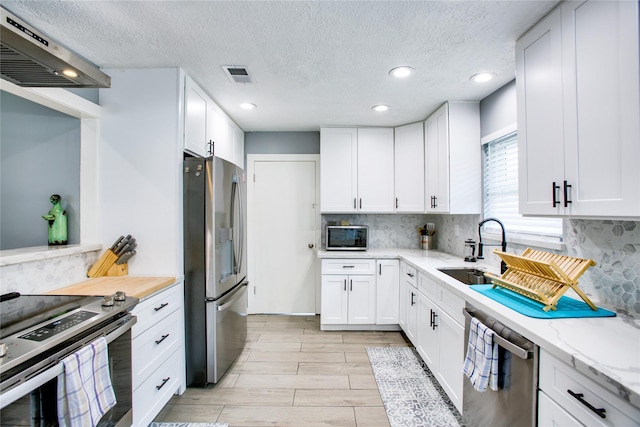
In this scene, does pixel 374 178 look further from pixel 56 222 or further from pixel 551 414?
pixel 56 222

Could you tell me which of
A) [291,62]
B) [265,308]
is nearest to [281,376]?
[265,308]

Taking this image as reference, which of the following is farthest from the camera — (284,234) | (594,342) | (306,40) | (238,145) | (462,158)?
(284,234)

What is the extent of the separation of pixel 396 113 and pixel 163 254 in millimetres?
2582

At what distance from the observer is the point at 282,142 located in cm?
381

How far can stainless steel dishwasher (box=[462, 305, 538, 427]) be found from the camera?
117 centimetres

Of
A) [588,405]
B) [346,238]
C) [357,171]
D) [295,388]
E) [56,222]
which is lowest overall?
[295,388]

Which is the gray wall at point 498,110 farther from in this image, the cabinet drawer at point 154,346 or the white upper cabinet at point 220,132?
the cabinet drawer at point 154,346

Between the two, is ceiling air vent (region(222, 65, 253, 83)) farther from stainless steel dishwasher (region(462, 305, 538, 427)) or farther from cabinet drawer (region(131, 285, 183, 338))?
stainless steel dishwasher (region(462, 305, 538, 427))

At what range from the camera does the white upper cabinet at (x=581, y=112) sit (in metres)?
1.08

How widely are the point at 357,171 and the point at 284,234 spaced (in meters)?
1.27

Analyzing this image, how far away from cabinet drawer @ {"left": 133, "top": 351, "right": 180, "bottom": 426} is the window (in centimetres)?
273

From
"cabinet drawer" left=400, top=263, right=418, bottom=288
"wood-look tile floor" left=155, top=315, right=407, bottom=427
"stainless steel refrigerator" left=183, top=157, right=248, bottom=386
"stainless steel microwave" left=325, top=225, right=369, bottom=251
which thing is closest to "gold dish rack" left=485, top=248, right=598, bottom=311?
"cabinet drawer" left=400, top=263, right=418, bottom=288

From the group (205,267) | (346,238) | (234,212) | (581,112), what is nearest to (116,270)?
(205,267)

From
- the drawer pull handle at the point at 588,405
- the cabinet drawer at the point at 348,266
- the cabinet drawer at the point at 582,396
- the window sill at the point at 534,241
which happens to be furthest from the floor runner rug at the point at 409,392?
the window sill at the point at 534,241
